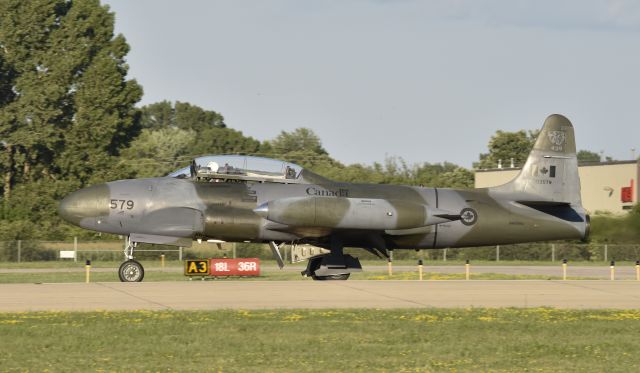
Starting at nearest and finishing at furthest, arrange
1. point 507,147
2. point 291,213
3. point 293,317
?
point 293,317 < point 291,213 < point 507,147

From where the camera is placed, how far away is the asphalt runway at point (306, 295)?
19734 mm

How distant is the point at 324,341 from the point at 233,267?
18862mm

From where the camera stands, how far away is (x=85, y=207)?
971 inches

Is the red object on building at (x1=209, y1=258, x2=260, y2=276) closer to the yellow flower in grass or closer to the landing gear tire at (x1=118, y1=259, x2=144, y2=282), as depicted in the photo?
the landing gear tire at (x1=118, y1=259, x2=144, y2=282)

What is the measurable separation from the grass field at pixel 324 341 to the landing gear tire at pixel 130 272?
23.1 ft

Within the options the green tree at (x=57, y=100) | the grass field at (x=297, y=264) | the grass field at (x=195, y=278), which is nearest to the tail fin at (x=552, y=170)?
the grass field at (x=195, y=278)

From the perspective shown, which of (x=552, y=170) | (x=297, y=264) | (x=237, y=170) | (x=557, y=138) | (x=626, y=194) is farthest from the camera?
(x=626, y=194)

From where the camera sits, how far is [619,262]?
50688 mm

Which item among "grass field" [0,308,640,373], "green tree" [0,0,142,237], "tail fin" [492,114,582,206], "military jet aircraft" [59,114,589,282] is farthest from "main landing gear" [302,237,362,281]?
"green tree" [0,0,142,237]

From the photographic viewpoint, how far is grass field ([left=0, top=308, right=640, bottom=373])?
43.5 feet

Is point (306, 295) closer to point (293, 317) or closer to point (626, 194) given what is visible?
point (293, 317)

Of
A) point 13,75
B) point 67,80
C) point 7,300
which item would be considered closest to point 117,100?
point 67,80

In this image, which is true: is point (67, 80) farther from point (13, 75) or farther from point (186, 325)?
point (186, 325)

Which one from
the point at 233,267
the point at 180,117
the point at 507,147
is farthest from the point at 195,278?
the point at 180,117
